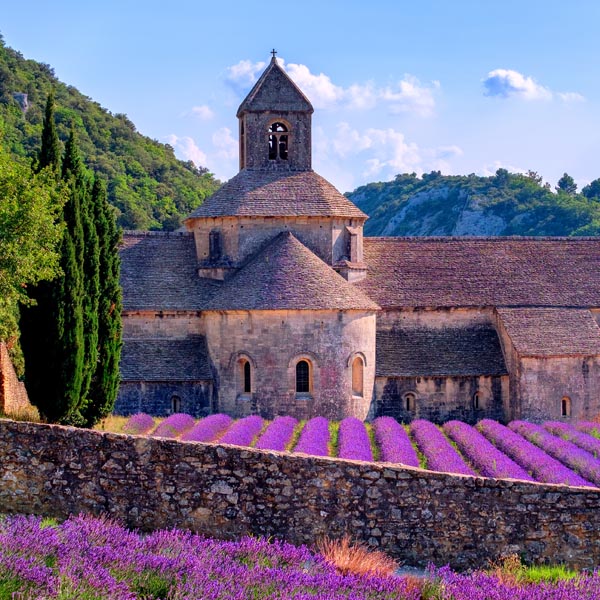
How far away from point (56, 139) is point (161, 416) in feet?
42.4

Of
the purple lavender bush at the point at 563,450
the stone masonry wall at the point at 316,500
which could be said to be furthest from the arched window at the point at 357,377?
Result: the stone masonry wall at the point at 316,500

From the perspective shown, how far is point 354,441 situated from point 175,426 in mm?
6107

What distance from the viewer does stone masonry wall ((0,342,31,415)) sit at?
2442cm

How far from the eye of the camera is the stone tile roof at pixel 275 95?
135ft

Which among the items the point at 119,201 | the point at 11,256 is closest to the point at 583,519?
the point at 11,256

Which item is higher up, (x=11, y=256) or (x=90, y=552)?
(x=11, y=256)

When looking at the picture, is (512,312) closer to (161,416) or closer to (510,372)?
(510,372)

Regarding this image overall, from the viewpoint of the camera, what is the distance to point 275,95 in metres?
41.4

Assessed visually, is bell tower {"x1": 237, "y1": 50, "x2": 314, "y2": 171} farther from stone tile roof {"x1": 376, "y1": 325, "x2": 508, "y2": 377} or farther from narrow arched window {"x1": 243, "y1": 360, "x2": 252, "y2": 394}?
narrow arched window {"x1": 243, "y1": 360, "x2": 252, "y2": 394}

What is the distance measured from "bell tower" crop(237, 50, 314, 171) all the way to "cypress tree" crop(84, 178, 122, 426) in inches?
455

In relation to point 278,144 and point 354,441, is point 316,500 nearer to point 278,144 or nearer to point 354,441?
point 354,441

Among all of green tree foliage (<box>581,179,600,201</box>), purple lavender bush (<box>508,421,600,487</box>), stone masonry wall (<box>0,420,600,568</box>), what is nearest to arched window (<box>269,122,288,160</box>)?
purple lavender bush (<box>508,421,600,487</box>)

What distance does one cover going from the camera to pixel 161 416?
35281mm

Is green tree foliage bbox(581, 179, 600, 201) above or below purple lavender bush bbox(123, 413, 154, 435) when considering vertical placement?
above
